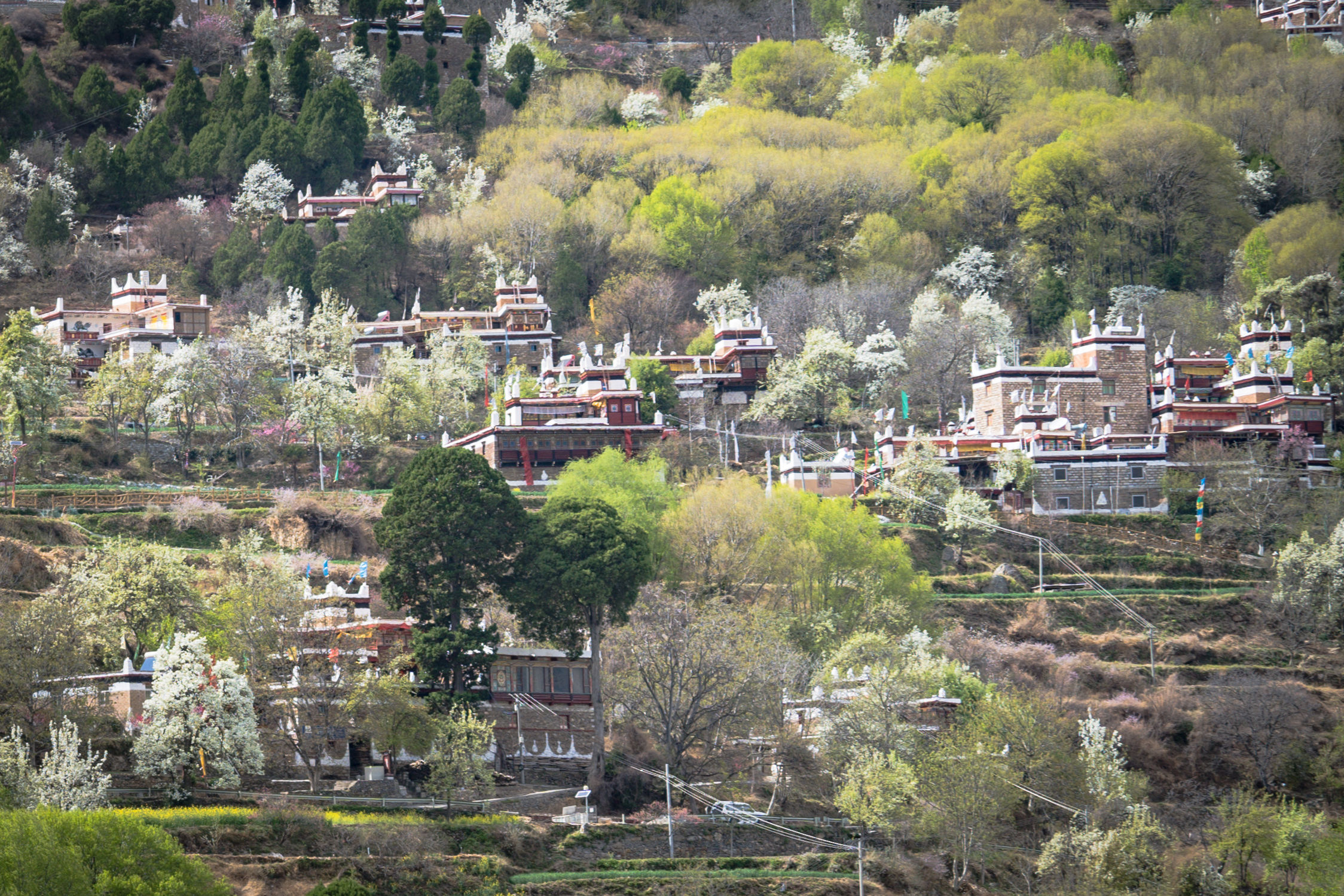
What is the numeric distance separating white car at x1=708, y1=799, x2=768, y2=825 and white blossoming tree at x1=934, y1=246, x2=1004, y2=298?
55.9 metres

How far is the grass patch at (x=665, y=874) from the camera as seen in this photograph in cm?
5400

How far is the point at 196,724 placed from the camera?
179ft

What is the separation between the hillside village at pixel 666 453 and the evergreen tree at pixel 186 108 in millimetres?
542

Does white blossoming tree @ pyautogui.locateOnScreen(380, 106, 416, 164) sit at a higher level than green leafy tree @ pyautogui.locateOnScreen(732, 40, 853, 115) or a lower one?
lower

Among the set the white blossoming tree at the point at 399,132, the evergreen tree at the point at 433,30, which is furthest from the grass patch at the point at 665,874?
the evergreen tree at the point at 433,30

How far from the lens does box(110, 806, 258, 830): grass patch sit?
50.6 m

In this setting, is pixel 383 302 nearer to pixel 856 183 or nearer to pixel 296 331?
pixel 296 331

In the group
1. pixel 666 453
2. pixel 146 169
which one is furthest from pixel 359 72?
pixel 666 453

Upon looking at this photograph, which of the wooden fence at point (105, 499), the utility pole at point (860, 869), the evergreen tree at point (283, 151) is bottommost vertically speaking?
the utility pole at point (860, 869)

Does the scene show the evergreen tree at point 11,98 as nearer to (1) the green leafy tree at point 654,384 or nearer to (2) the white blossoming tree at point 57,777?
(1) the green leafy tree at point 654,384

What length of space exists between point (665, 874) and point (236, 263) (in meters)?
61.3

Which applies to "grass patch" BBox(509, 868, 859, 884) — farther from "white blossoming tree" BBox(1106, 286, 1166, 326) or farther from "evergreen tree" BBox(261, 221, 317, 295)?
"evergreen tree" BBox(261, 221, 317, 295)

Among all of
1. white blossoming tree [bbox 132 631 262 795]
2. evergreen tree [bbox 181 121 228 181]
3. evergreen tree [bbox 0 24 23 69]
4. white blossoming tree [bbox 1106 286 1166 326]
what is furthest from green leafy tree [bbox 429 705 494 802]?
evergreen tree [bbox 0 24 23 69]

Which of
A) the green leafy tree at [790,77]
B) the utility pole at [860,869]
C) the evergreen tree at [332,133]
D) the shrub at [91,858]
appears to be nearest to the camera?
the shrub at [91,858]
